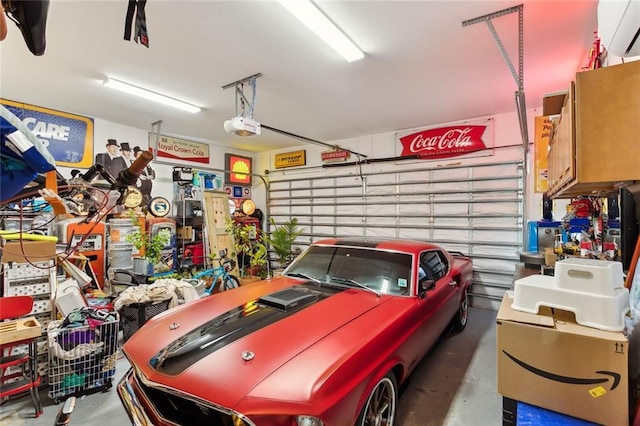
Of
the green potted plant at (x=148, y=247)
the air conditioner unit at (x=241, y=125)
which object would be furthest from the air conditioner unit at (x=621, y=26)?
the green potted plant at (x=148, y=247)

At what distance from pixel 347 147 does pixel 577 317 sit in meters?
6.59

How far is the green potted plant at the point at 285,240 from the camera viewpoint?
7.77m

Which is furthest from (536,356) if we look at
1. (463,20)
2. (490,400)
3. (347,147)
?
(347,147)

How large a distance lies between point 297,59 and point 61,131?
15.4 ft

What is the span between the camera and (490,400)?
107 inches

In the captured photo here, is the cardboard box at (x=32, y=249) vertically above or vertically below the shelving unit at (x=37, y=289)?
above

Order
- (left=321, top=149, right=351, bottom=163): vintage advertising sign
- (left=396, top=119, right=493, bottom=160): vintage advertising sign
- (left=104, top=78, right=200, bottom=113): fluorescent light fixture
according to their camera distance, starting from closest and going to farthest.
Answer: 1. (left=104, top=78, right=200, bottom=113): fluorescent light fixture
2. (left=396, top=119, right=493, bottom=160): vintage advertising sign
3. (left=321, top=149, right=351, bottom=163): vintage advertising sign

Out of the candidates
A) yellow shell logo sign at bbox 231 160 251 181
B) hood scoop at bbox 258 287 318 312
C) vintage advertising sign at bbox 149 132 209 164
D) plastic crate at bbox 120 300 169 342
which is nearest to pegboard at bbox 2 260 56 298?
plastic crate at bbox 120 300 169 342

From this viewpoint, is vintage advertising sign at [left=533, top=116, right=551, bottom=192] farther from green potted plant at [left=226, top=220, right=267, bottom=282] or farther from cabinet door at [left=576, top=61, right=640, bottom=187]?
green potted plant at [left=226, top=220, right=267, bottom=282]

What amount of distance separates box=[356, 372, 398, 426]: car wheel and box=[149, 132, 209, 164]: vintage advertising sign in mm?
6433

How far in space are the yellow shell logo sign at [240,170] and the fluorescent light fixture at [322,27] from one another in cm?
567

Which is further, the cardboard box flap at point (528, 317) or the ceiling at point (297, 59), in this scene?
the ceiling at point (297, 59)

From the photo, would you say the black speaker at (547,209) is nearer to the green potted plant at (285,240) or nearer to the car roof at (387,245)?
the car roof at (387,245)

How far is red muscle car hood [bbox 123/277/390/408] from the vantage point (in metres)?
1.63
